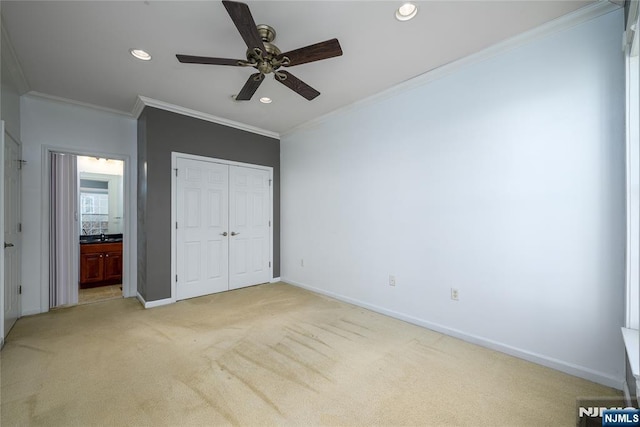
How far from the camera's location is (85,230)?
5.20 metres

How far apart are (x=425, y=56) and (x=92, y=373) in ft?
12.9

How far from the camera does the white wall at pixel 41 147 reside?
329 cm

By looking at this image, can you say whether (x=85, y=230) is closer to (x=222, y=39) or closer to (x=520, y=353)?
(x=222, y=39)

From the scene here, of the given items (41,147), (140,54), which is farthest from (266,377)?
(41,147)

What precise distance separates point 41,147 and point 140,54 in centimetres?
213

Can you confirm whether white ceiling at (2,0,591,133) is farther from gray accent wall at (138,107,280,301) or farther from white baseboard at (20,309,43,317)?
white baseboard at (20,309,43,317)

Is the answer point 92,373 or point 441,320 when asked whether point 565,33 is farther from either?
point 92,373

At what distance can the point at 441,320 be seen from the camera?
9.16 feet

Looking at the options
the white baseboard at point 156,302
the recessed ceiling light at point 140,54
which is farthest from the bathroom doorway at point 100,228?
the recessed ceiling light at point 140,54

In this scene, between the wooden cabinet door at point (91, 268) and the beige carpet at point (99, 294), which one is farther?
the wooden cabinet door at point (91, 268)

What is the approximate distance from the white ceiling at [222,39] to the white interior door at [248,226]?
153 cm

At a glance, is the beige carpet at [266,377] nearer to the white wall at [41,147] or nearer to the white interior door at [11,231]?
the white interior door at [11,231]

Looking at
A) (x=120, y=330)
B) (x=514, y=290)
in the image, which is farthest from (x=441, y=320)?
(x=120, y=330)

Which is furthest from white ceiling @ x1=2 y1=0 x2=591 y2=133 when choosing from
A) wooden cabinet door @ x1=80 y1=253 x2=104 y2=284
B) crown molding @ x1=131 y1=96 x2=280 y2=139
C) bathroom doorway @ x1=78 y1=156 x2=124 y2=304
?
wooden cabinet door @ x1=80 y1=253 x2=104 y2=284
